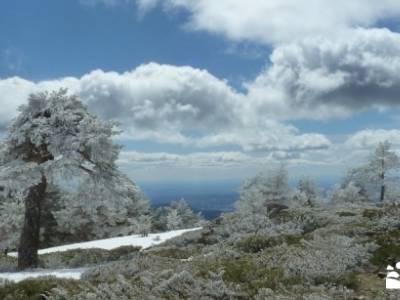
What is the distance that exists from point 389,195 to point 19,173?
52.0m

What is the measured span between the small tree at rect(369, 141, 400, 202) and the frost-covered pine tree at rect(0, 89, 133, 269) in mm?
45616

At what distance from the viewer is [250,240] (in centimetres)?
1504

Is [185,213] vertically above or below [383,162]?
below

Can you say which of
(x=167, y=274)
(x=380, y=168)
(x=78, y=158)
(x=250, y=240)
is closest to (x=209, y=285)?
(x=167, y=274)

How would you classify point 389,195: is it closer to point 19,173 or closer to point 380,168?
point 380,168

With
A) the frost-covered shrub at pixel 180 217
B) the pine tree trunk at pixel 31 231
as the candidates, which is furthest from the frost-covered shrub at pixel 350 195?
the pine tree trunk at pixel 31 231

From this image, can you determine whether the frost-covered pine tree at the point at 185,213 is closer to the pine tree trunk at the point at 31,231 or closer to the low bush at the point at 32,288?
the pine tree trunk at the point at 31,231

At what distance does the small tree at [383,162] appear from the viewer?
57.7 m

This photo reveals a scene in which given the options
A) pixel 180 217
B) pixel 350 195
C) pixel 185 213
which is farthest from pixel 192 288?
pixel 185 213

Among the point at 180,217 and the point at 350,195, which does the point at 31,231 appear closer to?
the point at 350,195

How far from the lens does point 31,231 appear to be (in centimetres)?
1831

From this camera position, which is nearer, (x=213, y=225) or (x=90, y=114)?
(x=90, y=114)

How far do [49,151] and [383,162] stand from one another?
4818 centimetres

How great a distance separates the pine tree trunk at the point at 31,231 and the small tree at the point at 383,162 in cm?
4727
